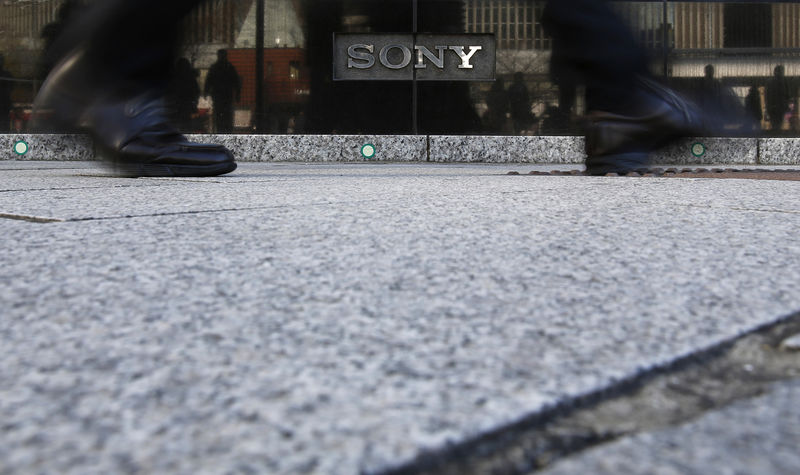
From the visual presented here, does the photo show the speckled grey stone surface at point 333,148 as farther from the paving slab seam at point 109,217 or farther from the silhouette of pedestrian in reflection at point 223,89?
the paving slab seam at point 109,217

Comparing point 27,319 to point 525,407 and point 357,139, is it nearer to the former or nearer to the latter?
point 525,407

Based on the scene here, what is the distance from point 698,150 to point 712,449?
5.48 m

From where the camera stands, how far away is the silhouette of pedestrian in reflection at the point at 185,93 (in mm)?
5523

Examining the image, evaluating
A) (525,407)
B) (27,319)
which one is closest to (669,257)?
(525,407)

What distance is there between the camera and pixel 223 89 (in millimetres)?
5539

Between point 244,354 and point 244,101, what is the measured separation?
4987 mm

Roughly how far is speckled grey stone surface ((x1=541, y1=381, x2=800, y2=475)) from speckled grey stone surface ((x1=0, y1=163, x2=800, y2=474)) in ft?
0.22

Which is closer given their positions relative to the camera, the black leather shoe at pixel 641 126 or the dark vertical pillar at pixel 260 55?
the black leather shoe at pixel 641 126

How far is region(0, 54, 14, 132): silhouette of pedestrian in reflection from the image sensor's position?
18.4ft

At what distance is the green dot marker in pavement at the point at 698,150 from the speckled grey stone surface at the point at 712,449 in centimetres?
536

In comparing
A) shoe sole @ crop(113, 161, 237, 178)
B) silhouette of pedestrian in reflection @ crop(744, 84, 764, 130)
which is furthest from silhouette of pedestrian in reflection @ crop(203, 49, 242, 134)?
silhouette of pedestrian in reflection @ crop(744, 84, 764, 130)

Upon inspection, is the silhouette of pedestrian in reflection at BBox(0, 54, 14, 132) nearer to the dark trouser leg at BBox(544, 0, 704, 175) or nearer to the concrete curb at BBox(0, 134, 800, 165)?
the concrete curb at BBox(0, 134, 800, 165)

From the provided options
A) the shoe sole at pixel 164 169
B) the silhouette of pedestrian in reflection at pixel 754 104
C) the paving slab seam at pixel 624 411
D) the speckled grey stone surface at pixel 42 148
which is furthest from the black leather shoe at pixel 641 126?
the speckled grey stone surface at pixel 42 148

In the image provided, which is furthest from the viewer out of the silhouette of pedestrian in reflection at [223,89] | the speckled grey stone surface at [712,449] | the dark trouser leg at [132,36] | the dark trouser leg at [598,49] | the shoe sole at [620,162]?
the silhouette of pedestrian in reflection at [223,89]
